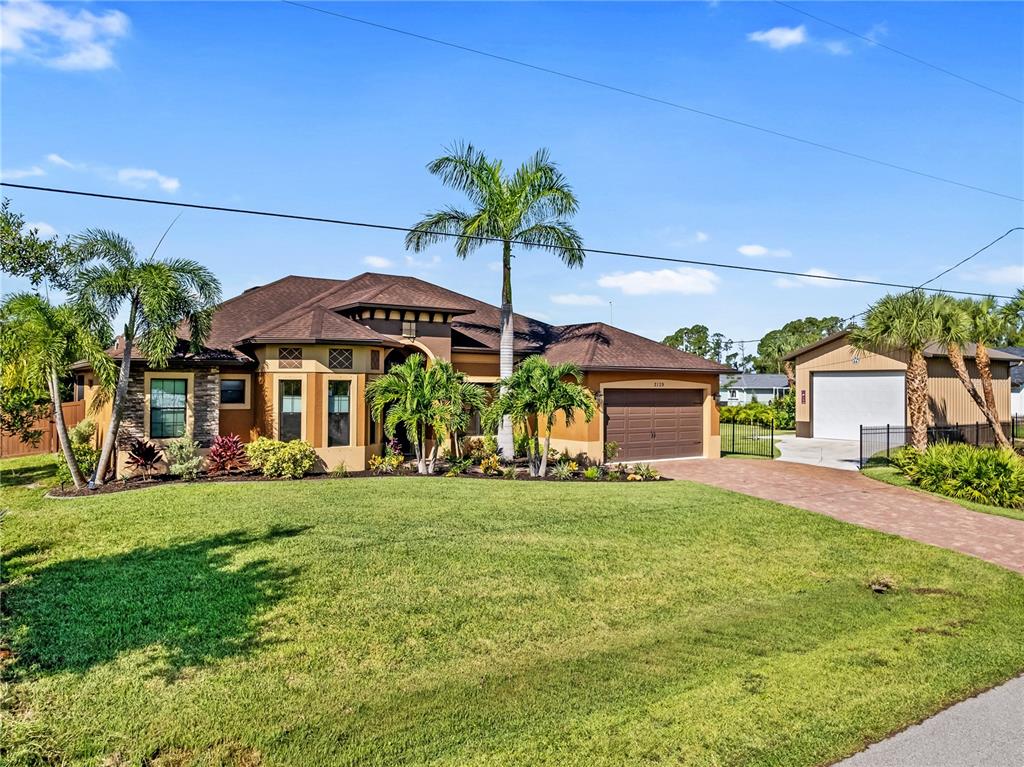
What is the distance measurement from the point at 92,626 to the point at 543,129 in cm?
1384

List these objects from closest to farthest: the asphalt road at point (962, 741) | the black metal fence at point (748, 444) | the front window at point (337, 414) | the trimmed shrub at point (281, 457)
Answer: the asphalt road at point (962, 741), the trimmed shrub at point (281, 457), the front window at point (337, 414), the black metal fence at point (748, 444)

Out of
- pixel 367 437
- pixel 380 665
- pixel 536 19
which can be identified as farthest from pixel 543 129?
pixel 380 665

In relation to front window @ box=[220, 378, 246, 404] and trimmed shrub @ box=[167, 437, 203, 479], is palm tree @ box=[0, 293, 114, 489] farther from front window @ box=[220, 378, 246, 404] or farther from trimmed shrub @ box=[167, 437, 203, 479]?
front window @ box=[220, 378, 246, 404]

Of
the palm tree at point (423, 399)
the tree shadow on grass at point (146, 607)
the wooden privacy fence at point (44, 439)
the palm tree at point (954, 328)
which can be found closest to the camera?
the tree shadow on grass at point (146, 607)

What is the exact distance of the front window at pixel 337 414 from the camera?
1606 cm

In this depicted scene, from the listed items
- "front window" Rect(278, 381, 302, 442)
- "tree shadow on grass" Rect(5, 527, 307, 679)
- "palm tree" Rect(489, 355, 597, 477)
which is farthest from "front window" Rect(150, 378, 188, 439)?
"palm tree" Rect(489, 355, 597, 477)

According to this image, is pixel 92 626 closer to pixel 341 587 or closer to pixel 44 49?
pixel 341 587

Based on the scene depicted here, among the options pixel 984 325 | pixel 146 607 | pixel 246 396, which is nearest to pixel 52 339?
pixel 246 396

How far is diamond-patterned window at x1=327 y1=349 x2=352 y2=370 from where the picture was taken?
16.1 metres

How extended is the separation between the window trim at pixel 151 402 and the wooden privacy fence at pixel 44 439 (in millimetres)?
6436

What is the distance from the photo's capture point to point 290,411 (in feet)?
52.1

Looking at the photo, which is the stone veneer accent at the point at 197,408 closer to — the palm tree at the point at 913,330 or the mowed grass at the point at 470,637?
the mowed grass at the point at 470,637

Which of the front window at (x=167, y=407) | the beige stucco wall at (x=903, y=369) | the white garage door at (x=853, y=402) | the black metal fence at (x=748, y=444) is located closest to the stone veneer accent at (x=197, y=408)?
the front window at (x=167, y=407)

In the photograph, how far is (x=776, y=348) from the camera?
61688 mm
